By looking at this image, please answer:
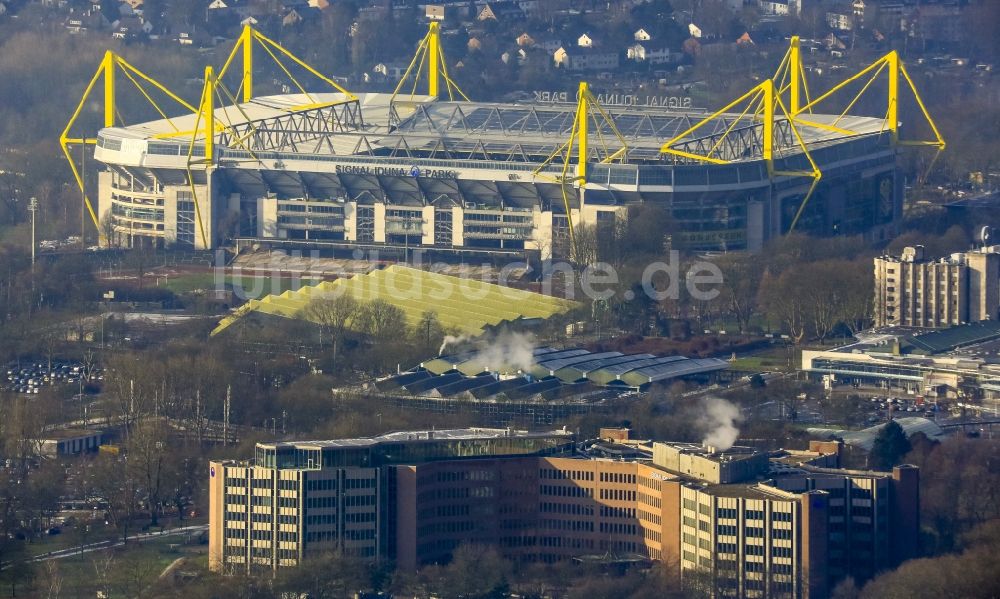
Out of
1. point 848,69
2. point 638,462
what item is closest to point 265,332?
point 638,462

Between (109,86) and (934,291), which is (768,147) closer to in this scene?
(934,291)

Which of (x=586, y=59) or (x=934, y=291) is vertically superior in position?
(x=586, y=59)

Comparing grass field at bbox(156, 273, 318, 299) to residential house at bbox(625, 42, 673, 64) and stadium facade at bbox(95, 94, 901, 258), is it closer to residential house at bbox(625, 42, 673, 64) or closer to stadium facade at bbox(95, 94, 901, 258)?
stadium facade at bbox(95, 94, 901, 258)

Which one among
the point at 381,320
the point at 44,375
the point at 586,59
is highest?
the point at 586,59

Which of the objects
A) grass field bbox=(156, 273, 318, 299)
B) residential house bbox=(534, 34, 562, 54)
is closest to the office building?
grass field bbox=(156, 273, 318, 299)

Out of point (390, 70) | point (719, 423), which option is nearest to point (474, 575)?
point (719, 423)

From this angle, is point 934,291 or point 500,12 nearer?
point 934,291

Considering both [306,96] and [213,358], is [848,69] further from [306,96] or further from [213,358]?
[213,358]

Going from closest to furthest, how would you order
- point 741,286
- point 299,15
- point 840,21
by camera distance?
point 741,286, point 840,21, point 299,15
